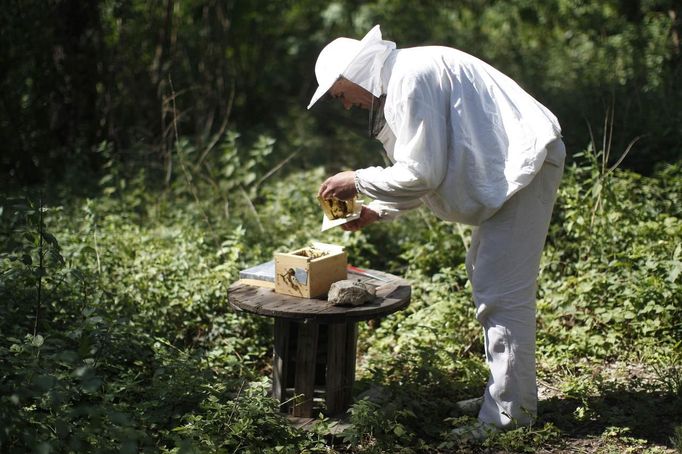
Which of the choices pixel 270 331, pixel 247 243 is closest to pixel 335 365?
pixel 270 331

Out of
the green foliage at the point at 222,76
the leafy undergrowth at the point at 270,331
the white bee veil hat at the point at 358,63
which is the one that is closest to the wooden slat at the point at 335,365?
the leafy undergrowth at the point at 270,331

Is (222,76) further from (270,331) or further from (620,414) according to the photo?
(620,414)

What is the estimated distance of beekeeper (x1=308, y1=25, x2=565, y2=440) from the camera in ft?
11.5

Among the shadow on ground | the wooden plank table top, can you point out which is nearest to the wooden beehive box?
the wooden plank table top

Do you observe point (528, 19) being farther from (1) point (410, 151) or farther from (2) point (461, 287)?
(1) point (410, 151)

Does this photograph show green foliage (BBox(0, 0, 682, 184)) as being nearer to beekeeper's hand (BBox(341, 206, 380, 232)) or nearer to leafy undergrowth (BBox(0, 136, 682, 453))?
leafy undergrowth (BBox(0, 136, 682, 453))

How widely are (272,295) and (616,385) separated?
1928 millimetres

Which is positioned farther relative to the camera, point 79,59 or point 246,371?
point 79,59

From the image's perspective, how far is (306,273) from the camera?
3.79 meters

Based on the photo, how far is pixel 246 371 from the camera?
15.3 feet

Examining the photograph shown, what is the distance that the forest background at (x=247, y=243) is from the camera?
12.2 feet

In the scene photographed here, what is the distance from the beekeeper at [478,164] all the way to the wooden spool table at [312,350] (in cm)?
48

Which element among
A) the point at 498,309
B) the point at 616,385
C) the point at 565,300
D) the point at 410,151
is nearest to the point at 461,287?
the point at 565,300

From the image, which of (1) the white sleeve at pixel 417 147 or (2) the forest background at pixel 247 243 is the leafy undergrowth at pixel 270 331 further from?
(1) the white sleeve at pixel 417 147
